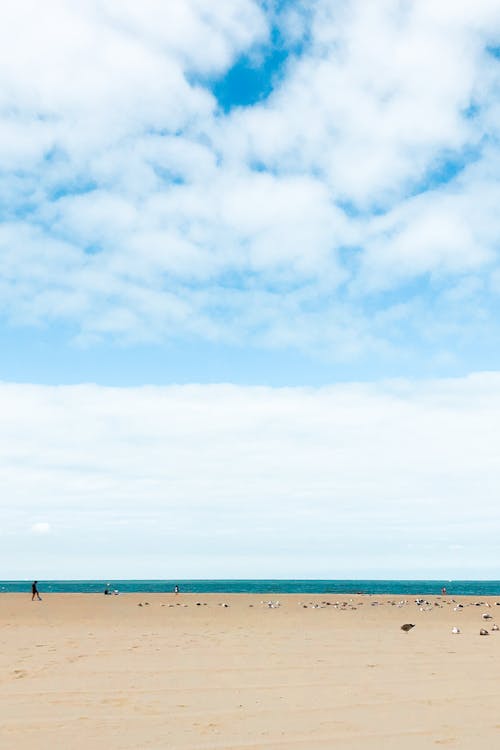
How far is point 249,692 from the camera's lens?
1264 centimetres

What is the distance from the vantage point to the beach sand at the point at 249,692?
955cm

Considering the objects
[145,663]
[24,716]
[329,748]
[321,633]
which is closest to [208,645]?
[145,663]

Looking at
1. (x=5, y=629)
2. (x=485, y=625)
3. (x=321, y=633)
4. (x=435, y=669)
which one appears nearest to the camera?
(x=435, y=669)

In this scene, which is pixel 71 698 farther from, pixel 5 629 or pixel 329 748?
pixel 5 629

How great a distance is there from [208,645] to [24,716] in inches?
396

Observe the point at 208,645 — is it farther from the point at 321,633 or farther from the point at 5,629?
the point at 5,629

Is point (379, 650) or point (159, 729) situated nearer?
point (159, 729)

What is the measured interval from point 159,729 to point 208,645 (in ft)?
34.4

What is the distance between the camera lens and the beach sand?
9547 millimetres

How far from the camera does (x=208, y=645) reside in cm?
1998

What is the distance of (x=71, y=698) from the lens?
12.0 m

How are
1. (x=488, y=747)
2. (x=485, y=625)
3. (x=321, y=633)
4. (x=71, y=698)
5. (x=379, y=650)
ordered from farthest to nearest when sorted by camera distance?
1. (x=485, y=625)
2. (x=321, y=633)
3. (x=379, y=650)
4. (x=71, y=698)
5. (x=488, y=747)

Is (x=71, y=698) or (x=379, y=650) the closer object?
(x=71, y=698)

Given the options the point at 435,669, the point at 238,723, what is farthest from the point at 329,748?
the point at 435,669
